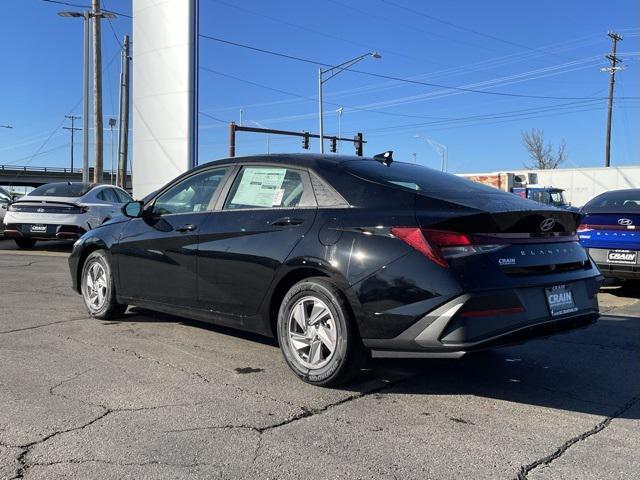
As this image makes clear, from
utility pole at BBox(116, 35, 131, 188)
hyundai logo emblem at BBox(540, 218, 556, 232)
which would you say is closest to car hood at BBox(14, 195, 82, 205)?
hyundai logo emblem at BBox(540, 218, 556, 232)

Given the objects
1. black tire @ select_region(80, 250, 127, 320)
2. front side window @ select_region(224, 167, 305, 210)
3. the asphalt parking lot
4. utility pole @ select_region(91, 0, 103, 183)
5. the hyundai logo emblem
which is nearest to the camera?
the asphalt parking lot

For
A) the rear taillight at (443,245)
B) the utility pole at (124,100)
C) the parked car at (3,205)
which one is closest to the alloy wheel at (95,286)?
the rear taillight at (443,245)

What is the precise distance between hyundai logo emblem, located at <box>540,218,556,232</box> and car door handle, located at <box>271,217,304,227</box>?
1.63m

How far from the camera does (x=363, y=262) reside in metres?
3.82

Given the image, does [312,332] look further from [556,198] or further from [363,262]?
[556,198]

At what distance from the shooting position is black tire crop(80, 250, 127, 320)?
19.7ft

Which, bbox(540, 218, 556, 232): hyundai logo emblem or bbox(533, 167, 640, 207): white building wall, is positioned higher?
bbox(533, 167, 640, 207): white building wall

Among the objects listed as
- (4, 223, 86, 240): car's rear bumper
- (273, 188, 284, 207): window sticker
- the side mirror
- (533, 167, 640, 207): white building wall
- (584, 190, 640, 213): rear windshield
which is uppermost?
(533, 167, 640, 207): white building wall

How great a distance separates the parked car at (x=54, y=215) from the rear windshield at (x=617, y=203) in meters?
9.01

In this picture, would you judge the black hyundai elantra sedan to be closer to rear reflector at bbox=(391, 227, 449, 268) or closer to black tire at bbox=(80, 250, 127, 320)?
rear reflector at bbox=(391, 227, 449, 268)

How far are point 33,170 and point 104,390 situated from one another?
12065 cm

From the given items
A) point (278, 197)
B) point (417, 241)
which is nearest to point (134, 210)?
point (278, 197)

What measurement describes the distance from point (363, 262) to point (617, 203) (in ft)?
21.2

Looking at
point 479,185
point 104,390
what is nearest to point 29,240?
point 104,390
